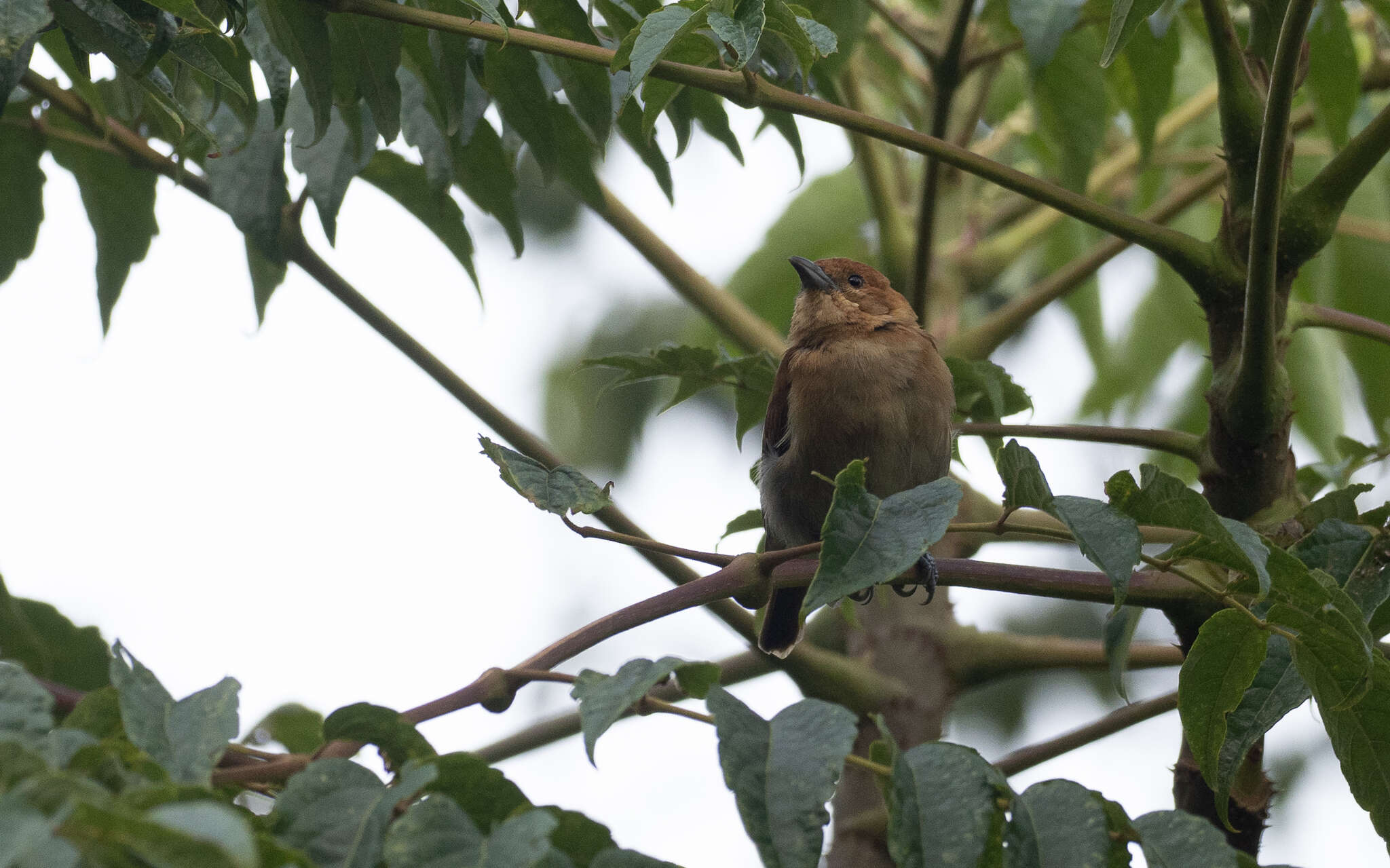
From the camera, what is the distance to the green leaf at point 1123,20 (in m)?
1.99

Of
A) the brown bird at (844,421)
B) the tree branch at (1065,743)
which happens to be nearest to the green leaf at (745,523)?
the brown bird at (844,421)

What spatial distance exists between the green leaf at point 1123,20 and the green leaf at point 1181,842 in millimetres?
1093

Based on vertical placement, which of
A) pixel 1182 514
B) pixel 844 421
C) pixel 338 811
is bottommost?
pixel 338 811

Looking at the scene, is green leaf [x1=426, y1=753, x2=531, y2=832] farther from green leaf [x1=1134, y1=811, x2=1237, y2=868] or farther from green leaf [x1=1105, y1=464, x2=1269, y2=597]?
green leaf [x1=1105, y1=464, x2=1269, y2=597]

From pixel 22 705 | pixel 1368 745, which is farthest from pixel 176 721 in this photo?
pixel 1368 745

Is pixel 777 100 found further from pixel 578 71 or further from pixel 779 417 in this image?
pixel 779 417

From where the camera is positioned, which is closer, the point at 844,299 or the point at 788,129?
the point at 788,129

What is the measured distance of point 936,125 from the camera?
3473 millimetres

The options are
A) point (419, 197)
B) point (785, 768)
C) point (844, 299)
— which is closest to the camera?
point (785, 768)

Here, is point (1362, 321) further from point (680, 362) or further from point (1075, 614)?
point (1075, 614)

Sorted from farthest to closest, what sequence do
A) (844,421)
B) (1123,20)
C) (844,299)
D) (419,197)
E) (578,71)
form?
(844,299)
(844,421)
(419,197)
(578,71)
(1123,20)

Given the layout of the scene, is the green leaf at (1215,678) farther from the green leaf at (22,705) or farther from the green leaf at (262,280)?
the green leaf at (262,280)

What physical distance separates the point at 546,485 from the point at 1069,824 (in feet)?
2.81

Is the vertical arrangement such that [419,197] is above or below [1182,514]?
above
